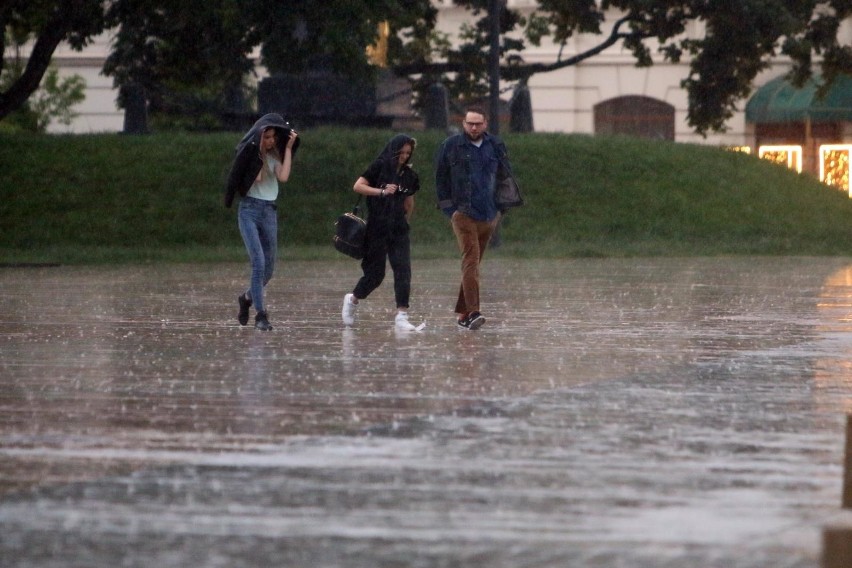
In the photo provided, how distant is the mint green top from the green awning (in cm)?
3095

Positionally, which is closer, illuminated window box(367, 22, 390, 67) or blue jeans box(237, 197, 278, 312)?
blue jeans box(237, 197, 278, 312)

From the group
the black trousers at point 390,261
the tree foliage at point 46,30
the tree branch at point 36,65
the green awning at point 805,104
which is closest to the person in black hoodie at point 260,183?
the black trousers at point 390,261

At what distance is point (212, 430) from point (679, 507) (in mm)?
2832

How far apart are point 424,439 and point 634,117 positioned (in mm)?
40139

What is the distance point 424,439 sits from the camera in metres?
8.22

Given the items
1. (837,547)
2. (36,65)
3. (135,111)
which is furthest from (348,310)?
(135,111)

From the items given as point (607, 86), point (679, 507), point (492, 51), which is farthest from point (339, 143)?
point (679, 507)

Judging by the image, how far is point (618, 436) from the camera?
8.30 meters

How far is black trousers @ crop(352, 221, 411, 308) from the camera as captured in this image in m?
14.4

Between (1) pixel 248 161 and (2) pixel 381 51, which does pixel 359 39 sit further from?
(1) pixel 248 161

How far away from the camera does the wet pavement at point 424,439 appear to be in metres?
5.94

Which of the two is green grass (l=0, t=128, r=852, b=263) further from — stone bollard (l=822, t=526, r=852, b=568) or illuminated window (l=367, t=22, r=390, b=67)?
stone bollard (l=822, t=526, r=852, b=568)

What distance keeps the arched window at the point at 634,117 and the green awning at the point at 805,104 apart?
11.3 feet

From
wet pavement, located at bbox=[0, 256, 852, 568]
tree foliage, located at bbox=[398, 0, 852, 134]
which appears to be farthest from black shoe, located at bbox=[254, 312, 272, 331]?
tree foliage, located at bbox=[398, 0, 852, 134]
